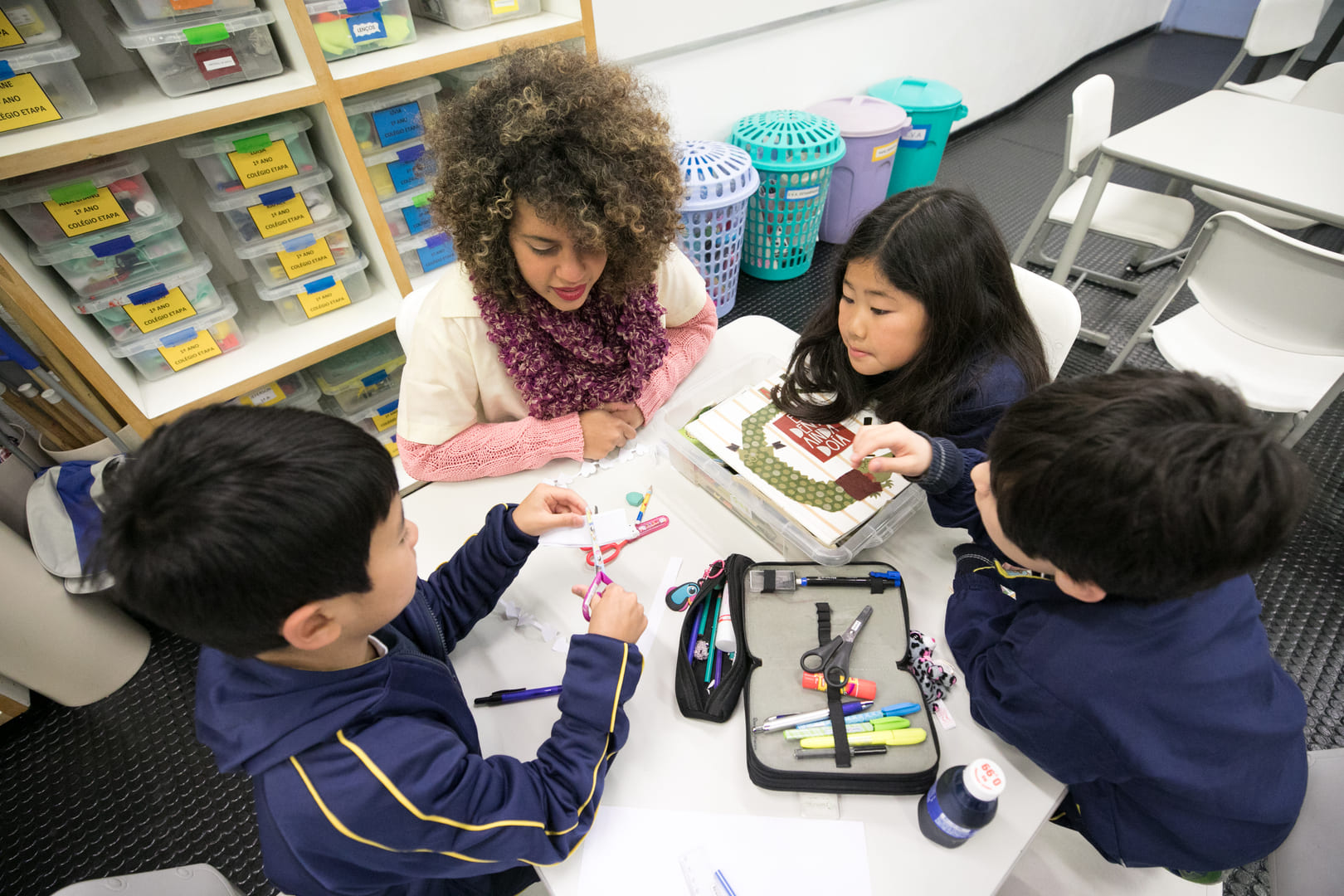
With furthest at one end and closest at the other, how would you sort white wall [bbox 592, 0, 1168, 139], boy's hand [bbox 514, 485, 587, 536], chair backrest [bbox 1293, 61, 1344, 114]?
chair backrest [bbox 1293, 61, 1344, 114] < white wall [bbox 592, 0, 1168, 139] < boy's hand [bbox 514, 485, 587, 536]

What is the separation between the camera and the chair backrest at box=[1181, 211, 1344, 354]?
4.67 feet

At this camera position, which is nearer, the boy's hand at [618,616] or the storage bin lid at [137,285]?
the boy's hand at [618,616]

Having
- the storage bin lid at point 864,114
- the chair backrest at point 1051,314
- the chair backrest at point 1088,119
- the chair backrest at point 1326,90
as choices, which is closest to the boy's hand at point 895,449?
the chair backrest at point 1051,314

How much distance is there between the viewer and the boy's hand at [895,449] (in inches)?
34.4

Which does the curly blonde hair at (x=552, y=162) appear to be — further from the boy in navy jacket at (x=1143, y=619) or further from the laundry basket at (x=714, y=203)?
the laundry basket at (x=714, y=203)

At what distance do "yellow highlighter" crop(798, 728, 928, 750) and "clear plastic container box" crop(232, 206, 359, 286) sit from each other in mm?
1498

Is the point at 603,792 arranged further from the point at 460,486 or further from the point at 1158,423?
the point at 1158,423

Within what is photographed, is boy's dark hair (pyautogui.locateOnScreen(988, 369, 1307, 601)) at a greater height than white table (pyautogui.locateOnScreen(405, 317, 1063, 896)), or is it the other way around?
boy's dark hair (pyautogui.locateOnScreen(988, 369, 1307, 601))

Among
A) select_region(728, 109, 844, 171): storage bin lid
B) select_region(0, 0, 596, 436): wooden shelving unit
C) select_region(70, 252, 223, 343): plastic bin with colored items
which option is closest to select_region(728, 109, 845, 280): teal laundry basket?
select_region(728, 109, 844, 171): storage bin lid

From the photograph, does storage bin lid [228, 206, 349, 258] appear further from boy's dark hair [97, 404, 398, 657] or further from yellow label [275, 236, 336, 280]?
boy's dark hair [97, 404, 398, 657]

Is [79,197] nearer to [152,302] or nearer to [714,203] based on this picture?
[152,302]

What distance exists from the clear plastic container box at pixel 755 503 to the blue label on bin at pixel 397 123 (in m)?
0.96

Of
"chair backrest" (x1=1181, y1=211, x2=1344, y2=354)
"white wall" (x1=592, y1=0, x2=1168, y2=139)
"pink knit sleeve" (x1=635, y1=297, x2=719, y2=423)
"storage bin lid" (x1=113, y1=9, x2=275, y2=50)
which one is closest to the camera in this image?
"storage bin lid" (x1=113, y1=9, x2=275, y2=50)

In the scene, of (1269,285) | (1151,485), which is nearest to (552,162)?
(1151,485)
